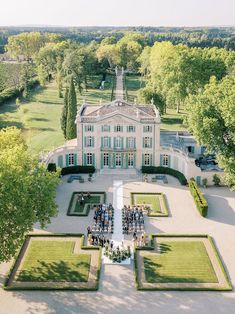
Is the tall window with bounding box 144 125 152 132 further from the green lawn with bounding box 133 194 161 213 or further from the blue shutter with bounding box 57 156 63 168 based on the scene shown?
the blue shutter with bounding box 57 156 63 168

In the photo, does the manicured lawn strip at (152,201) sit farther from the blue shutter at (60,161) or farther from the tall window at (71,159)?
the blue shutter at (60,161)

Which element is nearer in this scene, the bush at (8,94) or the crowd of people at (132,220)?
the crowd of people at (132,220)

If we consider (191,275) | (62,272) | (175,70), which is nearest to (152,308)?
(191,275)

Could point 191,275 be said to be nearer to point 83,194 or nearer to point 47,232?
point 47,232

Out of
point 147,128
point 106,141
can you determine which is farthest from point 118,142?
point 147,128

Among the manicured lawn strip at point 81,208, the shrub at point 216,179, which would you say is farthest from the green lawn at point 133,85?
the manicured lawn strip at point 81,208

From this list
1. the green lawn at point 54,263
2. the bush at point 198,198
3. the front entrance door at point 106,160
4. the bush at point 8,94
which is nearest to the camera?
the green lawn at point 54,263
